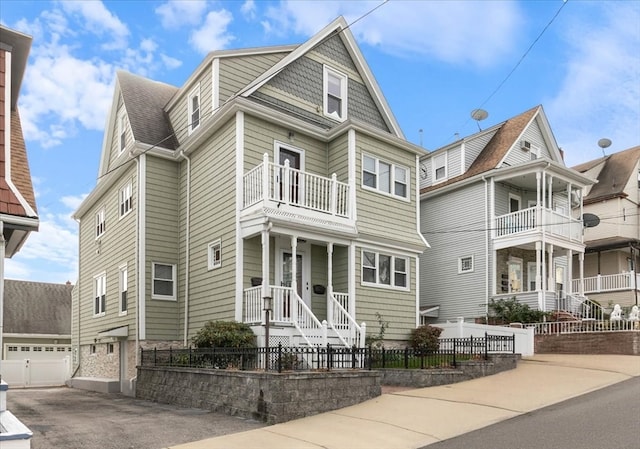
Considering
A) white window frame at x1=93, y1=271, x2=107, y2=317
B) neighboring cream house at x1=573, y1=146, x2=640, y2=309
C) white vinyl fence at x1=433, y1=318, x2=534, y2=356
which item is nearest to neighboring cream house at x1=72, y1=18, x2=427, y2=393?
white window frame at x1=93, y1=271, x2=107, y2=317

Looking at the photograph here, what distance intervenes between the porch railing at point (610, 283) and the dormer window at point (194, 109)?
66.0 ft

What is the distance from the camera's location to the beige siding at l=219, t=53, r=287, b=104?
59.8 ft

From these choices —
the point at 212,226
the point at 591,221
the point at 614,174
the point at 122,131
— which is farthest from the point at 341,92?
the point at 614,174

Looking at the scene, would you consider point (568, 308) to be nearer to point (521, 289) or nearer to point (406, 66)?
point (521, 289)

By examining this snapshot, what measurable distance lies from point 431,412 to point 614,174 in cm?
2751

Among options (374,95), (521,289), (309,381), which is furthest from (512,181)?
(309,381)

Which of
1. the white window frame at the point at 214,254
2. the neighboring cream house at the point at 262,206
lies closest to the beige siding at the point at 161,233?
the neighboring cream house at the point at 262,206

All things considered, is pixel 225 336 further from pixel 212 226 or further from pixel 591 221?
pixel 591 221

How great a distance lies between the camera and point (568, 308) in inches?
949

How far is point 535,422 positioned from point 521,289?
56.3 ft

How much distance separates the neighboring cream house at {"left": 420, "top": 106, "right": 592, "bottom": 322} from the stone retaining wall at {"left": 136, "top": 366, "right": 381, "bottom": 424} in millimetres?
13509

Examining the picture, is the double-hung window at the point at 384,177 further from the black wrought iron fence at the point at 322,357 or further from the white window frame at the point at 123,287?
the white window frame at the point at 123,287

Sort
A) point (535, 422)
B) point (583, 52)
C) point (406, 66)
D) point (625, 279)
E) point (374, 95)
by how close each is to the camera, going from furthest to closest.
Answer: point (625, 279)
point (374, 95)
point (406, 66)
point (583, 52)
point (535, 422)

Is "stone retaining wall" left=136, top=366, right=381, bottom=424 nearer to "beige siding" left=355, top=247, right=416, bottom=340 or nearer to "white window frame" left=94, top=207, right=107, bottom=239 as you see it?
"beige siding" left=355, top=247, right=416, bottom=340
